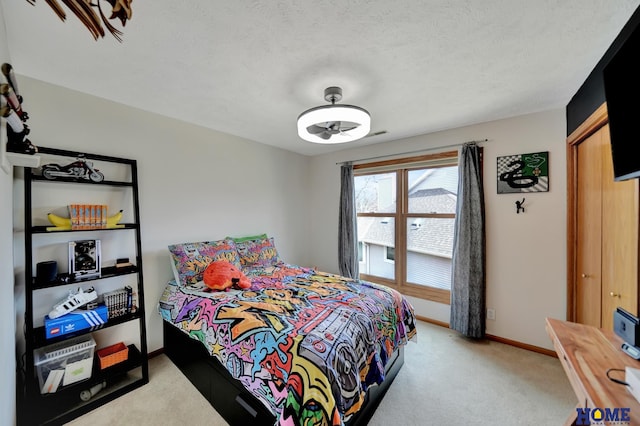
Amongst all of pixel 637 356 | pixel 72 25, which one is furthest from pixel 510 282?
pixel 72 25

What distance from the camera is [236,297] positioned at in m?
2.06

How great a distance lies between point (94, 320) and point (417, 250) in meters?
3.43

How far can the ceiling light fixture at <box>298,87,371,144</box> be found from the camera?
1.71 m

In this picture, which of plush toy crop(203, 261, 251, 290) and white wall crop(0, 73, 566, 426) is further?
plush toy crop(203, 261, 251, 290)

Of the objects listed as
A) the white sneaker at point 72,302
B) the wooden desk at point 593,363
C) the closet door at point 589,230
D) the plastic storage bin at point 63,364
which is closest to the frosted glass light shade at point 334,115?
the wooden desk at point 593,363

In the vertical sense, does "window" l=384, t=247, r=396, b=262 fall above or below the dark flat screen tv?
below

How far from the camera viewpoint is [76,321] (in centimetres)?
179

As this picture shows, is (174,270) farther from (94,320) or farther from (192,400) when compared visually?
(192,400)

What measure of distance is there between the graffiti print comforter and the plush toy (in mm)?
68

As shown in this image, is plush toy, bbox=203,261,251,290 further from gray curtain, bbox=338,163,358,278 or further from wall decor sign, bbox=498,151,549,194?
wall decor sign, bbox=498,151,549,194

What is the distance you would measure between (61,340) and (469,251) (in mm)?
3690

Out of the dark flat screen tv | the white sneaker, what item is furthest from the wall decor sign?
the white sneaker

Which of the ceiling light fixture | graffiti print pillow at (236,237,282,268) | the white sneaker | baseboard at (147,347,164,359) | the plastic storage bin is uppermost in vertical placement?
the ceiling light fixture

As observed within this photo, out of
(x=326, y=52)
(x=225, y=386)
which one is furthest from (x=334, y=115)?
(x=225, y=386)
